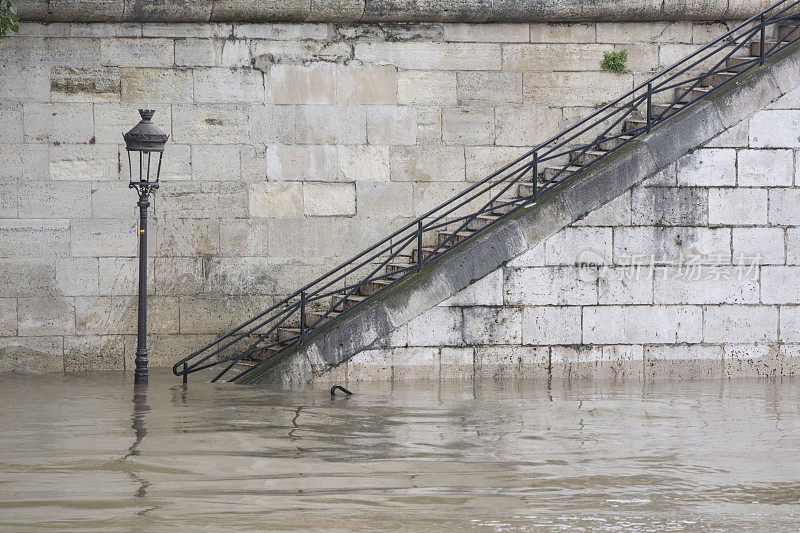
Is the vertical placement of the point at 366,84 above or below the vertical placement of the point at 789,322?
above

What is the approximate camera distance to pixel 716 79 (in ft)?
42.5

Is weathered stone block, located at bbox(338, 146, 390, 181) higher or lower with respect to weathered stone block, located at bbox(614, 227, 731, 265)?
higher

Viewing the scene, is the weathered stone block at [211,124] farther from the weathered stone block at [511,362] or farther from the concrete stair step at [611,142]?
the concrete stair step at [611,142]

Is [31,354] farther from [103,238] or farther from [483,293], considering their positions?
[483,293]

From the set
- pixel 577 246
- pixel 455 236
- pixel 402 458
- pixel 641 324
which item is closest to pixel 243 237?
pixel 455 236

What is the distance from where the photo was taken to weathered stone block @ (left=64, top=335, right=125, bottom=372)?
12656 millimetres

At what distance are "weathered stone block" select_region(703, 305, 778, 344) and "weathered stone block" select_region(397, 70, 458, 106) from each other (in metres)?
4.01

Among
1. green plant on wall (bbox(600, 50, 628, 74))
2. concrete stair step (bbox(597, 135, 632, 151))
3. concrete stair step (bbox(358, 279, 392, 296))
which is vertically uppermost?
green plant on wall (bbox(600, 50, 628, 74))

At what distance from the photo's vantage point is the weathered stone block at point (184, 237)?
12891 mm

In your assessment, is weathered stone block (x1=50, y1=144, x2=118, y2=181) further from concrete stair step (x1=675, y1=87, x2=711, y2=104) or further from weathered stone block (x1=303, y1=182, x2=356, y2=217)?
concrete stair step (x1=675, y1=87, x2=711, y2=104)

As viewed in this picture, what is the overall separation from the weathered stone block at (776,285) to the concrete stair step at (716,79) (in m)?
2.23

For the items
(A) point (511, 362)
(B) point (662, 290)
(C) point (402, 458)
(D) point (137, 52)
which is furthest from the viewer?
(D) point (137, 52)

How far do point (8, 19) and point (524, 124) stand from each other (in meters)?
6.04

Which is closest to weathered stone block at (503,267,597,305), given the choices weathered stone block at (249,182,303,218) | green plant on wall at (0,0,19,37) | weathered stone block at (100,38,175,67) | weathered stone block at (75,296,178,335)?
weathered stone block at (249,182,303,218)
